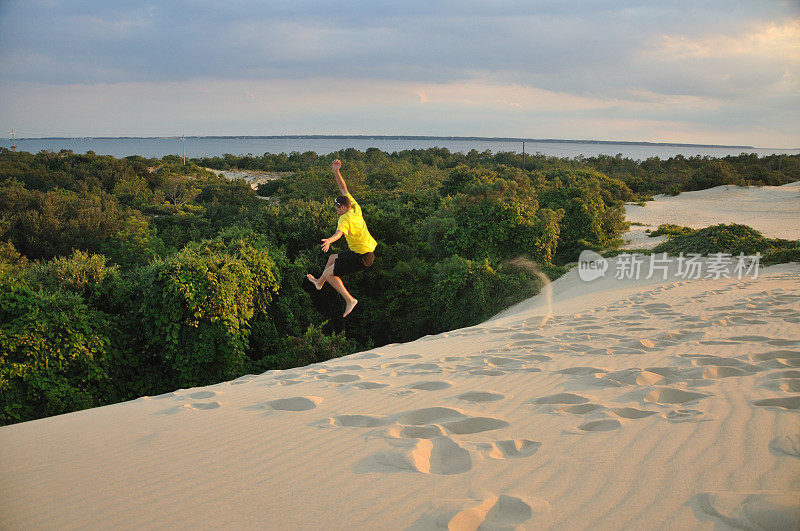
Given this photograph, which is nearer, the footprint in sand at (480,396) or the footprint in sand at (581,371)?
the footprint in sand at (480,396)

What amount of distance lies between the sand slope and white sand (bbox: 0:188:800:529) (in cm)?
1

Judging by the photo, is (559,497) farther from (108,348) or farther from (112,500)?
(108,348)

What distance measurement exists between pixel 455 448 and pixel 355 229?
3.63 metres

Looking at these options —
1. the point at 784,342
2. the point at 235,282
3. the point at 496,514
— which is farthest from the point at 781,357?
the point at 235,282

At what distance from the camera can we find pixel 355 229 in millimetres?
6391

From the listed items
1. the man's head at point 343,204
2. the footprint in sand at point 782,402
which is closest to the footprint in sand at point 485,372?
the footprint in sand at point 782,402

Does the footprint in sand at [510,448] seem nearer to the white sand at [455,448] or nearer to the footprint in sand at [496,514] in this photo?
the white sand at [455,448]

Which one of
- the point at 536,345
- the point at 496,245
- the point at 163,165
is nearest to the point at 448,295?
the point at 496,245

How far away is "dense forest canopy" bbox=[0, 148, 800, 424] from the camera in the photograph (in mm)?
9133

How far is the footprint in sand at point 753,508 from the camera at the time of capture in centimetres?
226

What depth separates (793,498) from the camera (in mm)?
2428

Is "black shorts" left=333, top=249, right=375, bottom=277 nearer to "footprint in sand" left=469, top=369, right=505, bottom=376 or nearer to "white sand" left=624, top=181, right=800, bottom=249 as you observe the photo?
"footprint in sand" left=469, top=369, right=505, bottom=376

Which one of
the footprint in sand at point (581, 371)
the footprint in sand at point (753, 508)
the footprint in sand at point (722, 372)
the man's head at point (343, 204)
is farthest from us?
the man's head at point (343, 204)

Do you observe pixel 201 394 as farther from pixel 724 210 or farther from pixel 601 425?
pixel 724 210
